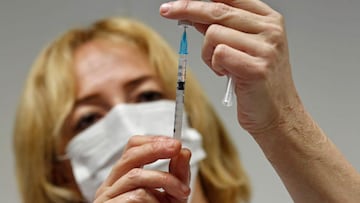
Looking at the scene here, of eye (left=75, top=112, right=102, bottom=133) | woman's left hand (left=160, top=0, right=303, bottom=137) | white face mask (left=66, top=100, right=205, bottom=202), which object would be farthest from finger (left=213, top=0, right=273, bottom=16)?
eye (left=75, top=112, right=102, bottom=133)

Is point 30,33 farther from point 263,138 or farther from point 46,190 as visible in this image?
point 263,138

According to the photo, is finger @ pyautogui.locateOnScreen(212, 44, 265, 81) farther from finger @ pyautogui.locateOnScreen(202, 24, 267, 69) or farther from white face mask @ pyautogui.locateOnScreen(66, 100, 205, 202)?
white face mask @ pyautogui.locateOnScreen(66, 100, 205, 202)

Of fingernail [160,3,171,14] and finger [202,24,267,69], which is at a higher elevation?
fingernail [160,3,171,14]

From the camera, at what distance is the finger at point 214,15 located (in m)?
0.79

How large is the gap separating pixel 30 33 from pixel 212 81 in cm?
58

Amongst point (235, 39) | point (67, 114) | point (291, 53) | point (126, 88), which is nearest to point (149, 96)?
point (126, 88)

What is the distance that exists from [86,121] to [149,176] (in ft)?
2.18

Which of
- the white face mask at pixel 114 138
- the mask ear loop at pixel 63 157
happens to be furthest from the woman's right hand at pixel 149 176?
the mask ear loop at pixel 63 157

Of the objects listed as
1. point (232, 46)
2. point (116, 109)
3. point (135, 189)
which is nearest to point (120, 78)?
point (116, 109)

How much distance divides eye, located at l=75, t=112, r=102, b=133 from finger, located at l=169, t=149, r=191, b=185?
649 mm

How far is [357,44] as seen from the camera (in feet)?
5.33

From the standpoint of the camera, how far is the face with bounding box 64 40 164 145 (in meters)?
1.48

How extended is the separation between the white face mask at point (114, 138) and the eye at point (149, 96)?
3 cm

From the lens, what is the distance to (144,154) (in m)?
0.89
